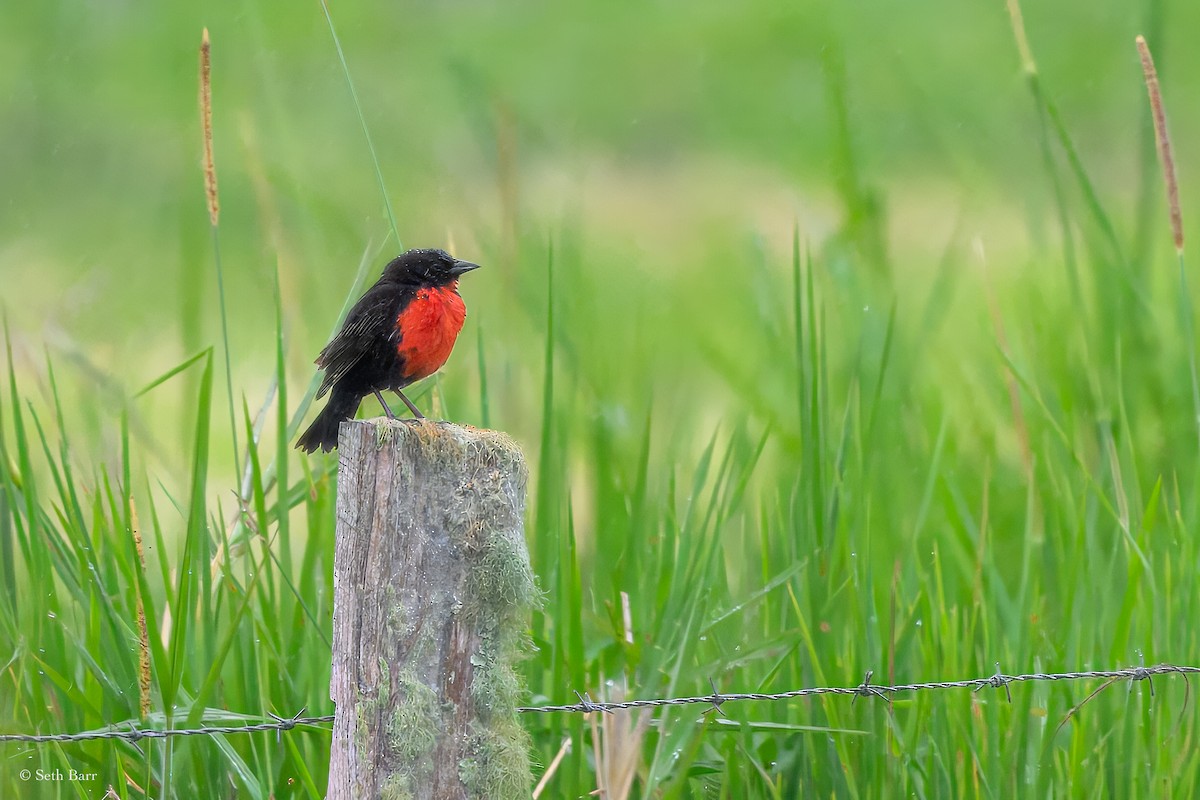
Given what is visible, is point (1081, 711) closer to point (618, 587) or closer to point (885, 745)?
point (885, 745)

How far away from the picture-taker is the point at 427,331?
2.45m

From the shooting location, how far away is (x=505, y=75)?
13.8 m

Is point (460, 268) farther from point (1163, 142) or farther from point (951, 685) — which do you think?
point (1163, 142)

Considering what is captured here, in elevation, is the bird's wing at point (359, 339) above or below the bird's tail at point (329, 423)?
above

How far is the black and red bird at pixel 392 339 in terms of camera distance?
2.43 m

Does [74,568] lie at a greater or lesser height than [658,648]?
greater

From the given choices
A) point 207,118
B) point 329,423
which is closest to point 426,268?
point 329,423

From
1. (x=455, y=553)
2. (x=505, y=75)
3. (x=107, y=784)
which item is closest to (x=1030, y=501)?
(x=455, y=553)

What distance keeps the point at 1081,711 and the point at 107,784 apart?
176 centimetres

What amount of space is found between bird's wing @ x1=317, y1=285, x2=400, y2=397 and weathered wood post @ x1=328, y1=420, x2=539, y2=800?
2.15ft

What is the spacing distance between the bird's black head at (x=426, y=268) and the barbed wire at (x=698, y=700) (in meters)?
0.86

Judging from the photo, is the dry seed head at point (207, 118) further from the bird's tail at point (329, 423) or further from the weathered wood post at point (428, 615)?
the weathered wood post at point (428, 615)

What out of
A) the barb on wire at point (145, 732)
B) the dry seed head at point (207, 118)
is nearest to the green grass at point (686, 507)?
the barb on wire at point (145, 732)

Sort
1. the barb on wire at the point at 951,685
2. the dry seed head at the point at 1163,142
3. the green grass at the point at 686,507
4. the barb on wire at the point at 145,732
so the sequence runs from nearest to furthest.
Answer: the barb on wire at the point at 145,732, the barb on wire at the point at 951,685, the green grass at the point at 686,507, the dry seed head at the point at 1163,142
